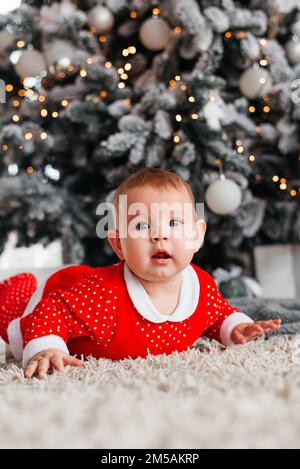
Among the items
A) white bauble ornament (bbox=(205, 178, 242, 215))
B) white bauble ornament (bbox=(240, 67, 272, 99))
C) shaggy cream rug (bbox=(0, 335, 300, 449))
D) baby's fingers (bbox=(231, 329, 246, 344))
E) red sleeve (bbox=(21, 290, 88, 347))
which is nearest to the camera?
shaggy cream rug (bbox=(0, 335, 300, 449))

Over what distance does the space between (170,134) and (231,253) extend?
485 millimetres

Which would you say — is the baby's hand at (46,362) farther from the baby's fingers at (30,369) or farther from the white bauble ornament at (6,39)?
the white bauble ornament at (6,39)

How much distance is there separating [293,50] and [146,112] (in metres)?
0.51

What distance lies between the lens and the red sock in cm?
115

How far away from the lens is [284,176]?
1.78 metres

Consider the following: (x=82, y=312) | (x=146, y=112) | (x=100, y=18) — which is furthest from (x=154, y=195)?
(x=100, y=18)

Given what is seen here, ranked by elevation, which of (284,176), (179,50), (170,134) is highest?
(179,50)

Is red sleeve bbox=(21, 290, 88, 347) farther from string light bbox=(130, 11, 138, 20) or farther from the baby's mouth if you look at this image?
string light bbox=(130, 11, 138, 20)

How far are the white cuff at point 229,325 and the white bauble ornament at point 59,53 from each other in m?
1.03

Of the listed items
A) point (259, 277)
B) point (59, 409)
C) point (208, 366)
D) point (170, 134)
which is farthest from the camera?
point (259, 277)

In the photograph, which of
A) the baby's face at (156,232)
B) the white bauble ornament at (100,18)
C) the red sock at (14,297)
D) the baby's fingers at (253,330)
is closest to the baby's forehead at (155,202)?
the baby's face at (156,232)

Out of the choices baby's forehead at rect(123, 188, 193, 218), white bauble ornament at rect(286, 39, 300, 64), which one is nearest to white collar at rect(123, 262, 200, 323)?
baby's forehead at rect(123, 188, 193, 218)

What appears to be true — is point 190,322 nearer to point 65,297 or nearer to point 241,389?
point 65,297

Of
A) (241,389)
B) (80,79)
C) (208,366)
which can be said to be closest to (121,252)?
(208,366)
